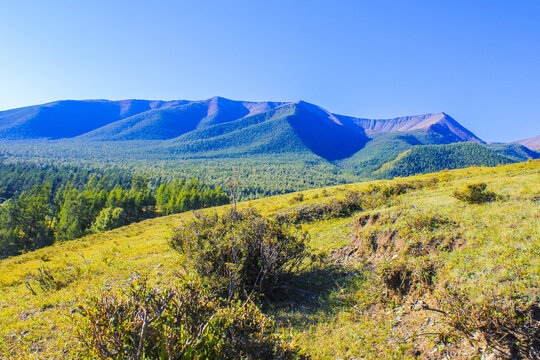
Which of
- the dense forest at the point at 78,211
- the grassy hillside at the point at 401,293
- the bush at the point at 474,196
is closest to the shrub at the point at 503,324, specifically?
the grassy hillside at the point at 401,293

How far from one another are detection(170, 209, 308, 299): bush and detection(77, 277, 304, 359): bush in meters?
Result: 3.43

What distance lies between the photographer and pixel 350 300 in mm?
8797

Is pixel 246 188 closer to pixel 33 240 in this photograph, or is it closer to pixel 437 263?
pixel 33 240

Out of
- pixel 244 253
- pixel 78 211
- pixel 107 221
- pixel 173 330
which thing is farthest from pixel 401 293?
pixel 78 211

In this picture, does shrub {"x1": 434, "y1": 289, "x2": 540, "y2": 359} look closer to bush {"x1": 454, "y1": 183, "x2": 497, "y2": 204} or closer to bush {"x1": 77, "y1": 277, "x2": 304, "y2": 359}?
bush {"x1": 77, "y1": 277, "x2": 304, "y2": 359}

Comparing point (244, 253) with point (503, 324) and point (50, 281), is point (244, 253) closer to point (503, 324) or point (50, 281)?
point (503, 324)

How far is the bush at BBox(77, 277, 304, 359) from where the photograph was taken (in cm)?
409

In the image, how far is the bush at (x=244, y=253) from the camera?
30.6ft

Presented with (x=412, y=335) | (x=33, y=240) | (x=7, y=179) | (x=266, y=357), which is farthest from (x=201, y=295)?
(x=7, y=179)

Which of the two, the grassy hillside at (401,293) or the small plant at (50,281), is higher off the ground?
the grassy hillside at (401,293)

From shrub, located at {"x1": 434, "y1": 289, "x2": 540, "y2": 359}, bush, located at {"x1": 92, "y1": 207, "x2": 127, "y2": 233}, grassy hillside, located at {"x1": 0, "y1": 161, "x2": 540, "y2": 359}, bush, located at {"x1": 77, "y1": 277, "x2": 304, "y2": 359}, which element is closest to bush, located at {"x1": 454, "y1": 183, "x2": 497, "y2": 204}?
grassy hillside, located at {"x1": 0, "y1": 161, "x2": 540, "y2": 359}

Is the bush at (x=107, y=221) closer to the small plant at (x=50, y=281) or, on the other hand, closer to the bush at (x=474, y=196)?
the small plant at (x=50, y=281)

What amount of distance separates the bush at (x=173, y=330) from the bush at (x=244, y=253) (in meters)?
3.43

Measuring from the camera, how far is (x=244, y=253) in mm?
9391
